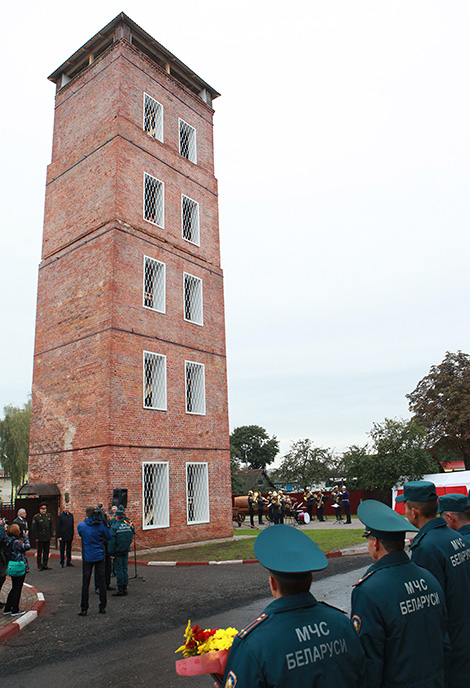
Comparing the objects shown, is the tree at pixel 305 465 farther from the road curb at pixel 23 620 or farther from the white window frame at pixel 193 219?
the road curb at pixel 23 620

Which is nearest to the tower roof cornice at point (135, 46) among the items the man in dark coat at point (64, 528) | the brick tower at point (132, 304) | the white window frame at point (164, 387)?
the brick tower at point (132, 304)

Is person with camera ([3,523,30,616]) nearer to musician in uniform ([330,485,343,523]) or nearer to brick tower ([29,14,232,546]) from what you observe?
brick tower ([29,14,232,546])

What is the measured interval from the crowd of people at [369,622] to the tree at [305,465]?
3325cm

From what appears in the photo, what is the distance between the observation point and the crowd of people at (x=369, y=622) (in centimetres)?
198

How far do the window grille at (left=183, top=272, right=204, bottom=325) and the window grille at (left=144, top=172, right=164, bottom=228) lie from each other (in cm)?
268

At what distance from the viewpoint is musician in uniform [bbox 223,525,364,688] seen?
1936mm

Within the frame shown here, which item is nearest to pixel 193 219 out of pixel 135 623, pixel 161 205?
pixel 161 205

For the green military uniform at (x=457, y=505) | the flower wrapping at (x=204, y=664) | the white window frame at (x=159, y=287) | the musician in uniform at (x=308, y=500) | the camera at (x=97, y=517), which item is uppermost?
the white window frame at (x=159, y=287)

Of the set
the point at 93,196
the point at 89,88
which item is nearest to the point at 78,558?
the point at 93,196

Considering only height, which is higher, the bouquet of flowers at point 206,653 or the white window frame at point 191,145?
the white window frame at point 191,145

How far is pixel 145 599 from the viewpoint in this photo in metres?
9.23

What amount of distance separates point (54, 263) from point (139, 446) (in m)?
8.92

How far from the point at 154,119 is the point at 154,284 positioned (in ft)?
26.6

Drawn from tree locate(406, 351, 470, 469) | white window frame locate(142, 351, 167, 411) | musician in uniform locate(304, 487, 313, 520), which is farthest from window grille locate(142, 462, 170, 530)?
tree locate(406, 351, 470, 469)
